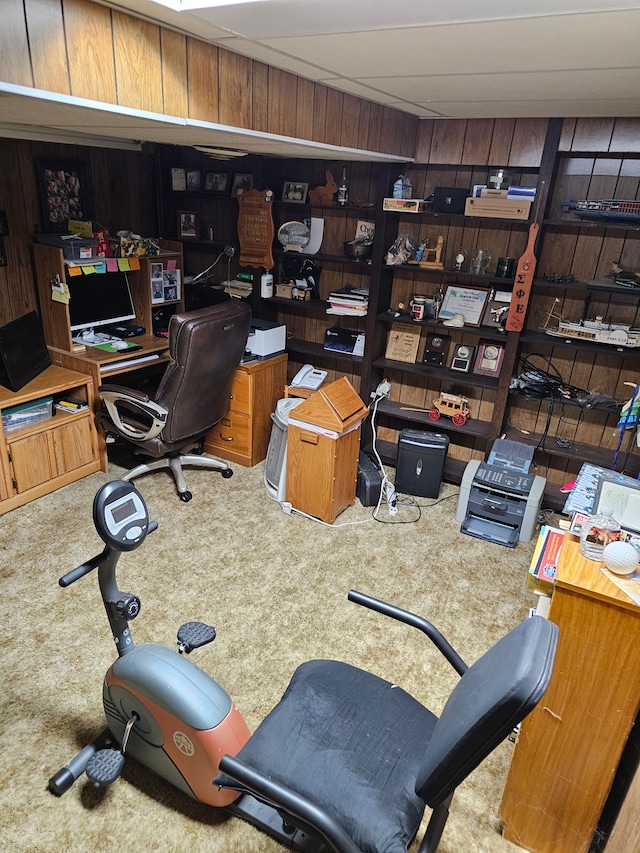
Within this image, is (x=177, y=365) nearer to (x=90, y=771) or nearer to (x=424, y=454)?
(x=424, y=454)

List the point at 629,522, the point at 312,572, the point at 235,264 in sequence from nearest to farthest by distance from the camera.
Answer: the point at 629,522 → the point at 312,572 → the point at 235,264

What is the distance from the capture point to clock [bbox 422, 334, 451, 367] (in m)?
3.71

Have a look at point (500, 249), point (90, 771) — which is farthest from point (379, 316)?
point (90, 771)

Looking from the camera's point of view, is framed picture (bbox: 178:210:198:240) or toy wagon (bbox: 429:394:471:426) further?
framed picture (bbox: 178:210:198:240)

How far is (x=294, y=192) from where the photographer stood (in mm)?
3822

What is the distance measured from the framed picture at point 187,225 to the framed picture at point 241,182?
43cm

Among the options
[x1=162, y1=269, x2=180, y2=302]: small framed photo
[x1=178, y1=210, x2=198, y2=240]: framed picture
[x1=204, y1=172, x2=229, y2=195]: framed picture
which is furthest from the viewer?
[x1=178, y1=210, x2=198, y2=240]: framed picture

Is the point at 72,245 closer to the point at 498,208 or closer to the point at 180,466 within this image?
the point at 180,466

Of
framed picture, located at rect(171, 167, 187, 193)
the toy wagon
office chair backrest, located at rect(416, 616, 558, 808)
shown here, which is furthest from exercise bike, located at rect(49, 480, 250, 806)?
framed picture, located at rect(171, 167, 187, 193)

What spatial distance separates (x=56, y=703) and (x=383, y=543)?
1.72 m

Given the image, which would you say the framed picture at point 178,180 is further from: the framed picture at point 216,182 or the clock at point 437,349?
the clock at point 437,349

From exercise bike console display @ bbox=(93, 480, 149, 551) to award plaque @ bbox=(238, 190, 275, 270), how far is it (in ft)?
8.67

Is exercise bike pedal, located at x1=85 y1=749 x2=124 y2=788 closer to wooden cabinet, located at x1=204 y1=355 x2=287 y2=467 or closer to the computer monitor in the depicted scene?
the computer monitor

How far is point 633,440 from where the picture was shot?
3316 mm
